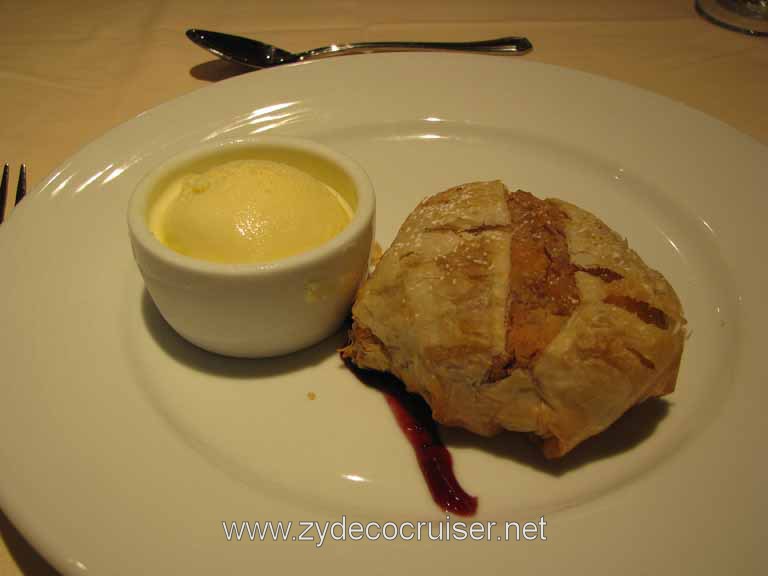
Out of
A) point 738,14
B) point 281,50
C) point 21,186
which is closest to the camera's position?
point 21,186

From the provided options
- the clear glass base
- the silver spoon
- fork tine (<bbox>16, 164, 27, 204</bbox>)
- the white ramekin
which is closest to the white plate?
the white ramekin

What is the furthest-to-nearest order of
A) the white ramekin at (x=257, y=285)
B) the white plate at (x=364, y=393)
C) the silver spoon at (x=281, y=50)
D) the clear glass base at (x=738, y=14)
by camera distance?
the clear glass base at (x=738, y=14)
the silver spoon at (x=281, y=50)
the white ramekin at (x=257, y=285)
the white plate at (x=364, y=393)

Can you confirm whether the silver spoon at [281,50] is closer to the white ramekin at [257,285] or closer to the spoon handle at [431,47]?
the spoon handle at [431,47]

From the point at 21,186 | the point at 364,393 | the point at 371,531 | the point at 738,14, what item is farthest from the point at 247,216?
the point at 738,14

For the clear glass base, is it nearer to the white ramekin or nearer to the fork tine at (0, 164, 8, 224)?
the white ramekin

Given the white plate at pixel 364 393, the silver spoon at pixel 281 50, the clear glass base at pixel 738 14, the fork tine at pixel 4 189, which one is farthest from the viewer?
the clear glass base at pixel 738 14

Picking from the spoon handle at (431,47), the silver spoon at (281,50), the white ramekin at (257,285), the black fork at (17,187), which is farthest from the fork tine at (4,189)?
the spoon handle at (431,47)

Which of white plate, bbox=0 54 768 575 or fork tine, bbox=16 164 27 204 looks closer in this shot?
white plate, bbox=0 54 768 575

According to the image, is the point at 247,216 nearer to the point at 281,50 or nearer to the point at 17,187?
the point at 17,187
